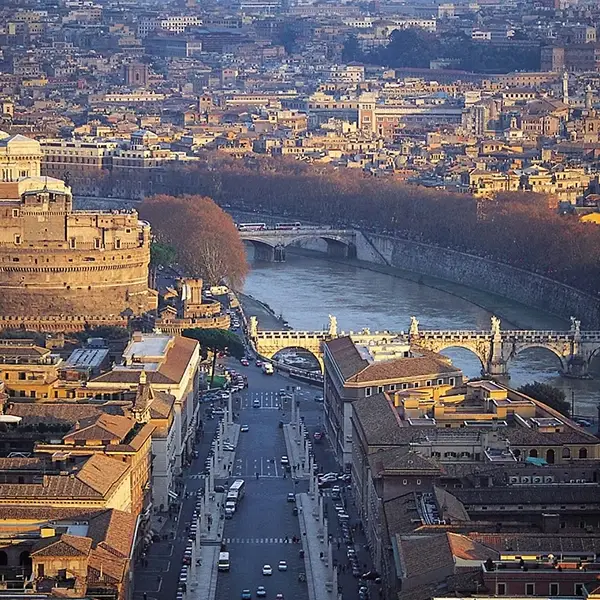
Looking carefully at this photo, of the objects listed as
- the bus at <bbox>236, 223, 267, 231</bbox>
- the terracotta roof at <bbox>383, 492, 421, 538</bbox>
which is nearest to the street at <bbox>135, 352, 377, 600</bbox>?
the terracotta roof at <bbox>383, 492, 421, 538</bbox>

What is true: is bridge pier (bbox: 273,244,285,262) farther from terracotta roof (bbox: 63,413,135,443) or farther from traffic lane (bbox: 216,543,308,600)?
traffic lane (bbox: 216,543,308,600)

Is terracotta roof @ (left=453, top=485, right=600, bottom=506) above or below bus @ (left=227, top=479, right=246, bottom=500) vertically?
above

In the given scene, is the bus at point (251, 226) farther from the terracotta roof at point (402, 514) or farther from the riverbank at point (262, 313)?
the terracotta roof at point (402, 514)

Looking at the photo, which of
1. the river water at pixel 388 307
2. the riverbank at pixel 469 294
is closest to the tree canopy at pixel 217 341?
the river water at pixel 388 307

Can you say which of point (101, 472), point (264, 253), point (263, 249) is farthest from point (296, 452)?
point (263, 249)

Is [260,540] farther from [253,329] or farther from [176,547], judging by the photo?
[253,329]

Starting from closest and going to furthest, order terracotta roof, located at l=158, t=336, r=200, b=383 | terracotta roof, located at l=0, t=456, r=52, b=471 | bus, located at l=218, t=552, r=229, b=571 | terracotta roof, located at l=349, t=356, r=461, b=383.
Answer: bus, located at l=218, t=552, r=229, b=571 → terracotta roof, located at l=0, t=456, r=52, b=471 → terracotta roof, located at l=349, t=356, r=461, b=383 → terracotta roof, located at l=158, t=336, r=200, b=383
